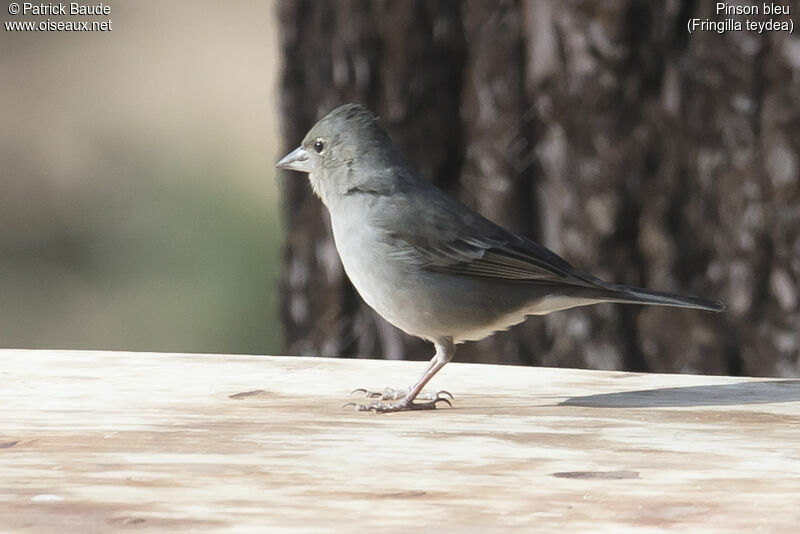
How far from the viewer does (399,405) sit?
8.95 ft

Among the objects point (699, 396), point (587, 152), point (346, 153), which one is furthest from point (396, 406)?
point (587, 152)

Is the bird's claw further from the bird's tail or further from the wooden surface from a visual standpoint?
the bird's tail

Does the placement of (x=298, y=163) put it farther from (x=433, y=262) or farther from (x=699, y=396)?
(x=699, y=396)

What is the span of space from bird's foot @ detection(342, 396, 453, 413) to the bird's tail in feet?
1.84

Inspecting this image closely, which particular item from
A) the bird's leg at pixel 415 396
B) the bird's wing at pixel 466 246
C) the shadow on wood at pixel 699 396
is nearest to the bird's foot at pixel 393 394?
the bird's leg at pixel 415 396

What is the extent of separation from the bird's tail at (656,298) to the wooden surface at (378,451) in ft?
0.55

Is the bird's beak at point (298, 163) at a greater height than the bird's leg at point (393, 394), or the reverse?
the bird's beak at point (298, 163)

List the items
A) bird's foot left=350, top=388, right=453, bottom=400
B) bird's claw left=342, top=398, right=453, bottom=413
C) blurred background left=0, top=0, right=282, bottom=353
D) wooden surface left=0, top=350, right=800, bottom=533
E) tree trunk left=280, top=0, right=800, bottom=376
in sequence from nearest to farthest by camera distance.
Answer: wooden surface left=0, top=350, right=800, bottom=533, bird's claw left=342, top=398, right=453, bottom=413, bird's foot left=350, top=388, right=453, bottom=400, tree trunk left=280, top=0, right=800, bottom=376, blurred background left=0, top=0, right=282, bottom=353

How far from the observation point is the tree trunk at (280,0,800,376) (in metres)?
3.54

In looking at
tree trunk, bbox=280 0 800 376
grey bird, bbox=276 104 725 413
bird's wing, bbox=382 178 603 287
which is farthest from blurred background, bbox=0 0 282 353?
bird's wing, bbox=382 178 603 287

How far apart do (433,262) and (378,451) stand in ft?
4.37

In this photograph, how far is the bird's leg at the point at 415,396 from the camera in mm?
2592

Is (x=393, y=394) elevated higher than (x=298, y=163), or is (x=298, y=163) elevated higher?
(x=298, y=163)

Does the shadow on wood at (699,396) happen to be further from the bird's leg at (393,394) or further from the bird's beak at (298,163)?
the bird's beak at (298,163)
